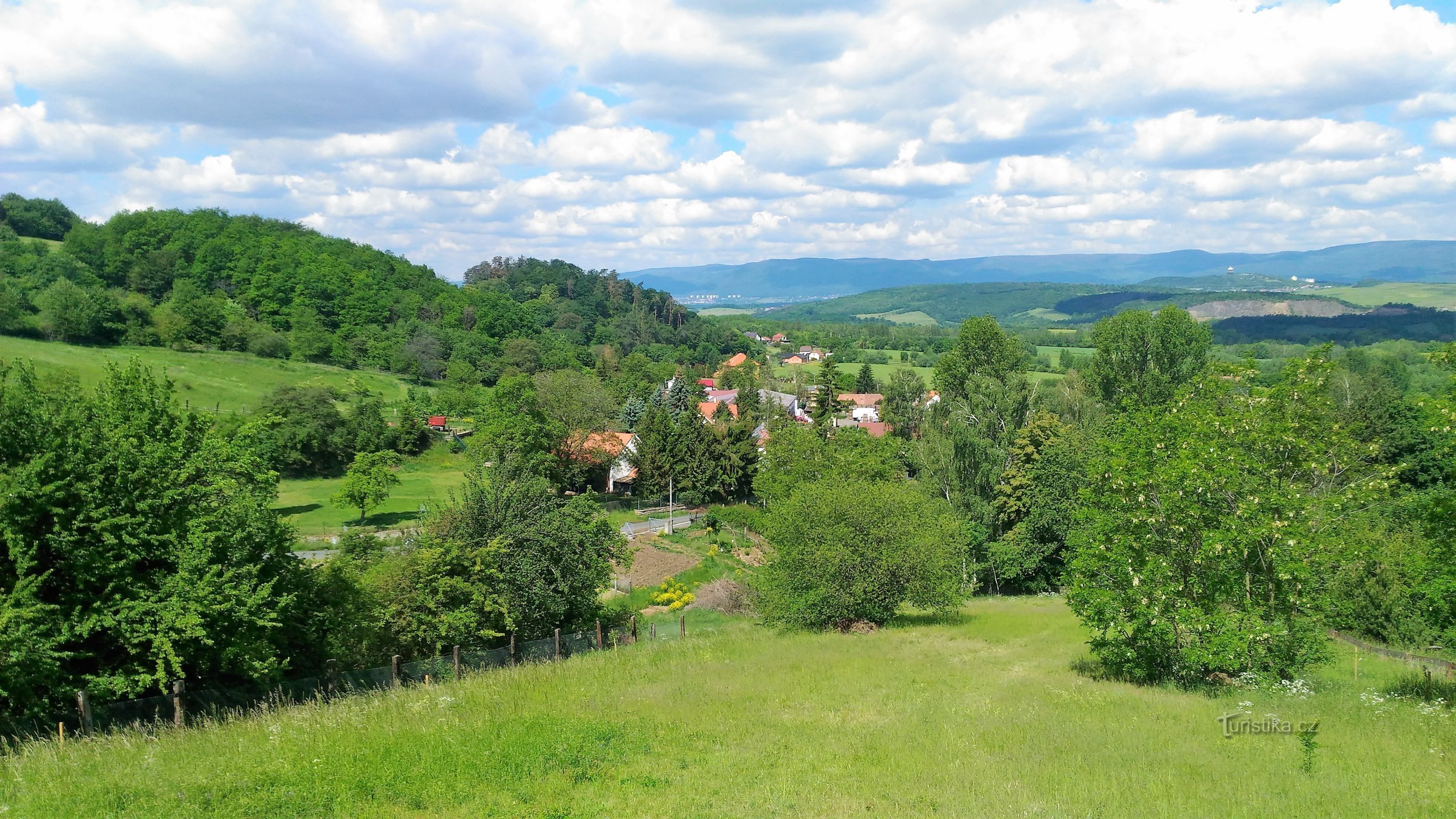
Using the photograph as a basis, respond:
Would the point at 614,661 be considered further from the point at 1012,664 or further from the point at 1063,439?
the point at 1063,439

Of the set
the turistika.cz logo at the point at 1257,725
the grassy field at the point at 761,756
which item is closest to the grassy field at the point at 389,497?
the grassy field at the point at 761,756

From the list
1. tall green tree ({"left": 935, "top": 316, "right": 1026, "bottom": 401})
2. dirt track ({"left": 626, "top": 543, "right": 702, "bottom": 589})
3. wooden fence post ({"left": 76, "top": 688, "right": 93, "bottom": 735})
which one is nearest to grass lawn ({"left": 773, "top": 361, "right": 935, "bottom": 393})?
tall green tree ({"left": 935, "top": 316, "right": 1026, "bottom": 401})

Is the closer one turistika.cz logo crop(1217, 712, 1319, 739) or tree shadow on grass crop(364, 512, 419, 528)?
turistika.cz logo crop(1217, 712, 1319, 739)

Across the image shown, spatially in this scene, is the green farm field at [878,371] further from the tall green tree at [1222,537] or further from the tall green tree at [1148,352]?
the tall green tree at [1222,537]

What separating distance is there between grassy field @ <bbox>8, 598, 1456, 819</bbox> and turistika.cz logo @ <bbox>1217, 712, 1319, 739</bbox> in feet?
0.67

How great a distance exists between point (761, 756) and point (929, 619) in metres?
19.8

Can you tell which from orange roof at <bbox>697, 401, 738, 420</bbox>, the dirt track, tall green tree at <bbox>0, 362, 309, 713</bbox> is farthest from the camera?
orange roof at <bbox>697, 401, 738, 420</bbox>

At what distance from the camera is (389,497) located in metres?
65.0

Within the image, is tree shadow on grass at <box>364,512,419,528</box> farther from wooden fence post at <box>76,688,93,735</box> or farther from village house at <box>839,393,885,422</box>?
village house at <box>839,393,885,422</box>

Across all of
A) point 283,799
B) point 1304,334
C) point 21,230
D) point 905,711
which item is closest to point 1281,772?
point 905,711

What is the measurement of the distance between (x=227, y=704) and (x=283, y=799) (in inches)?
251

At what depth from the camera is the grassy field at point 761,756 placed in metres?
9.45

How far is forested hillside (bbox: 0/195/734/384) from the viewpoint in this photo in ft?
322

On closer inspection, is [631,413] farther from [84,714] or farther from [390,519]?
[84,714]
